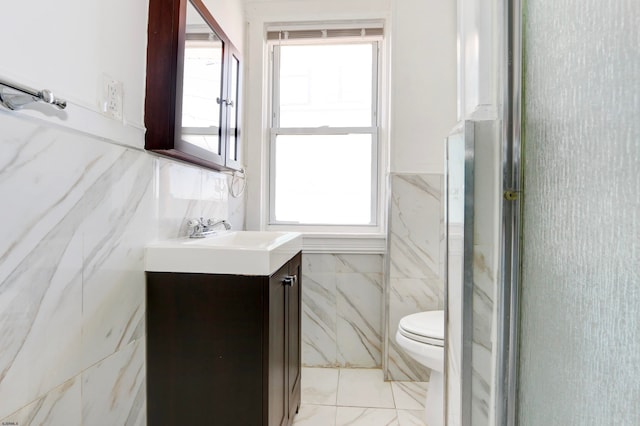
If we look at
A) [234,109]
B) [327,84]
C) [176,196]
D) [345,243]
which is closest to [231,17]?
[234,109]

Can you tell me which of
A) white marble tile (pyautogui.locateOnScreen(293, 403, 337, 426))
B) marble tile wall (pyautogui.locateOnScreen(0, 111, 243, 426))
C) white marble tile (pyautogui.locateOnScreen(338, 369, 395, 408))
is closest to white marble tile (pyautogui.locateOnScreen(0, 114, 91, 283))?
marble tile wall (pyautogui.locateOnScreen(0, 111, 243, 426))

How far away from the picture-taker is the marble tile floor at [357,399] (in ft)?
5.85

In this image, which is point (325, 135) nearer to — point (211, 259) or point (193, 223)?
point (193, 223)

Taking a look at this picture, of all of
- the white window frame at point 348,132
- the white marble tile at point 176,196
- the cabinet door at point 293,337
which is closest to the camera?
the white marble tile at point 176,196

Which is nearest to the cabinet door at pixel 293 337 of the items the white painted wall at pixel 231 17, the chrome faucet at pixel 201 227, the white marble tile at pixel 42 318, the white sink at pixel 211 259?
the white sink at pixel 211 259

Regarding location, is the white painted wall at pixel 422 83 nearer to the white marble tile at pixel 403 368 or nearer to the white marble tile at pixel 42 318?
the white marble tile at pixel 403 368

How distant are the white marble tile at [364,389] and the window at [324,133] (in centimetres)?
96

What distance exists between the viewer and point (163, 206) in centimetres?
136

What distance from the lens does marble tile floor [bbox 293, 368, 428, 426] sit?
178 centimetres

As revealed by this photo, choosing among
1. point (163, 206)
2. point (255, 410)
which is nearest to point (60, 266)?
point (163, 206)

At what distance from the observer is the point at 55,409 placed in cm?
83

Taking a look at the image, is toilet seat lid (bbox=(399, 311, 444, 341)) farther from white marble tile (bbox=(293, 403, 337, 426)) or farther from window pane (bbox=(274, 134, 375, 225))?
window pane (bbox=(274, 134, 375, 225))

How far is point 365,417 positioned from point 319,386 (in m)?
0.38

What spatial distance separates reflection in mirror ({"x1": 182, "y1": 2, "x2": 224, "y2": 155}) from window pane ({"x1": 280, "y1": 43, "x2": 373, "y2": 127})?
819 millimetres
